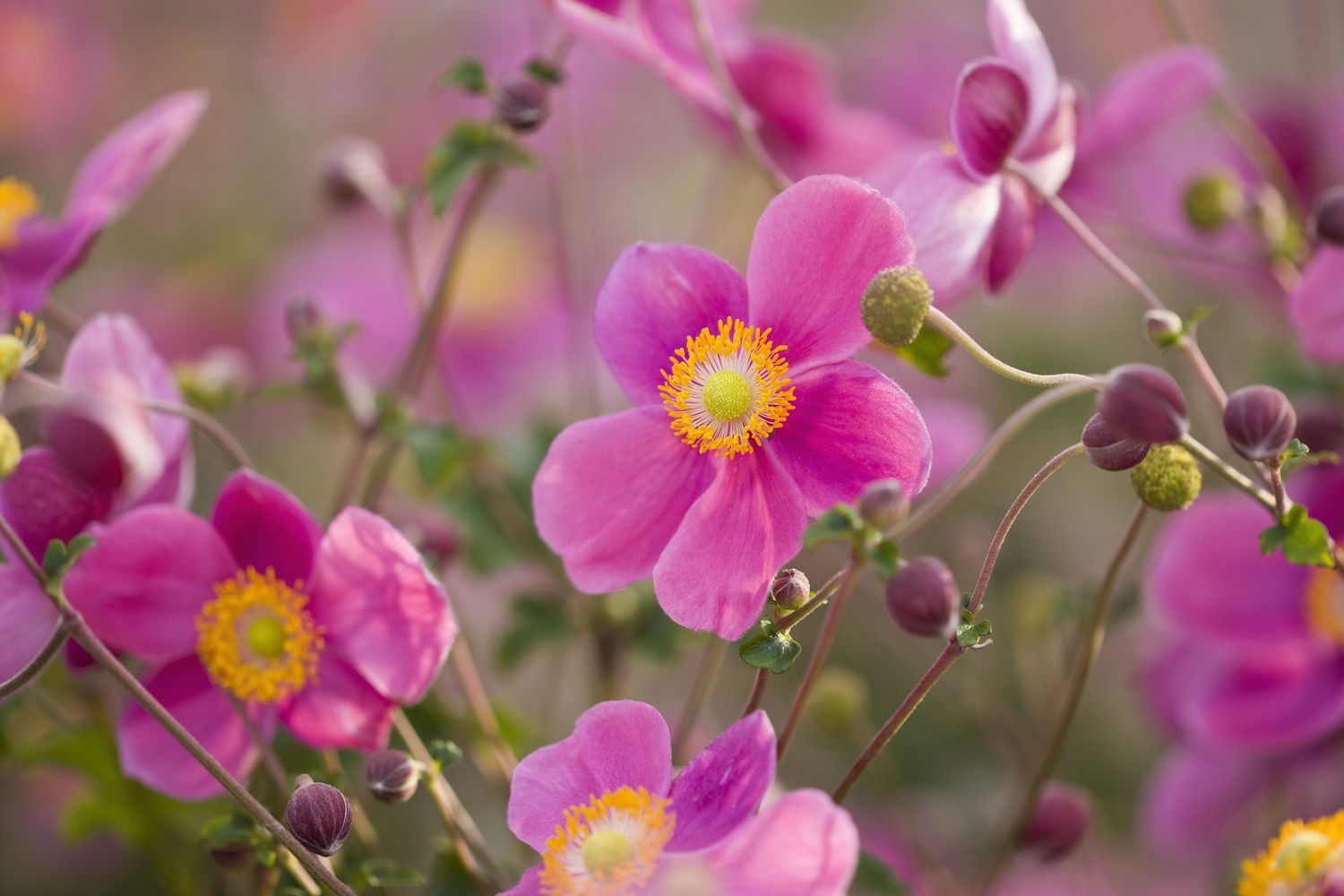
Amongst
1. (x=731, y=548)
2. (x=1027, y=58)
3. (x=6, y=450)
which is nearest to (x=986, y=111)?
(x=1027, y=58)

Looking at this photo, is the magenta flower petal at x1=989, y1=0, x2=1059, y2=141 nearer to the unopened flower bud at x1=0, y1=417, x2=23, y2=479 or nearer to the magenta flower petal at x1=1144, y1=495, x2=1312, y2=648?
the magenta flower petal at x1=1144, y1=495, x2=1312, y2=648

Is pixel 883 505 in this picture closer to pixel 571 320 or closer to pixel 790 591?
pixel 790 591

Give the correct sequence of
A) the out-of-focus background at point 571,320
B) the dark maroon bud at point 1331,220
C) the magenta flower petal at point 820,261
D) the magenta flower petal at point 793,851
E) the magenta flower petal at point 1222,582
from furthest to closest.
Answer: the out-of-focus background at point 571,320, the magenta flower petal at point 1222,582, the dark maroon bud at point 1331,220, the magenta flower petal at point 820,261, the magenta flower petal at point 793,851

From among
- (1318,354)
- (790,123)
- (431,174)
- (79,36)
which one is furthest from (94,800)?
(79,36)

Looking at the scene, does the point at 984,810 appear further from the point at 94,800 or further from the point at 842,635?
the point at 94,800

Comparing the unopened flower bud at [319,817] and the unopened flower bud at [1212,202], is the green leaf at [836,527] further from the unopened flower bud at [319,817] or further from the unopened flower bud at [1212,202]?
the unopened flower bud at [1212,202]

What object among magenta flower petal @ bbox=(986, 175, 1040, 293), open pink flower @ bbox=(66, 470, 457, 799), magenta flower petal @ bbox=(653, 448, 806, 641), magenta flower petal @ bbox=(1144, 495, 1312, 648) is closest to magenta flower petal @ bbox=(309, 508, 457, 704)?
open pink flower @ bbox=(66, 470, 457, 799)

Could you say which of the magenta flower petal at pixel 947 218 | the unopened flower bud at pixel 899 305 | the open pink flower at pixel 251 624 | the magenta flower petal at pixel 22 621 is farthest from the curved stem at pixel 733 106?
the magenta flower petal at pixel 22 621
